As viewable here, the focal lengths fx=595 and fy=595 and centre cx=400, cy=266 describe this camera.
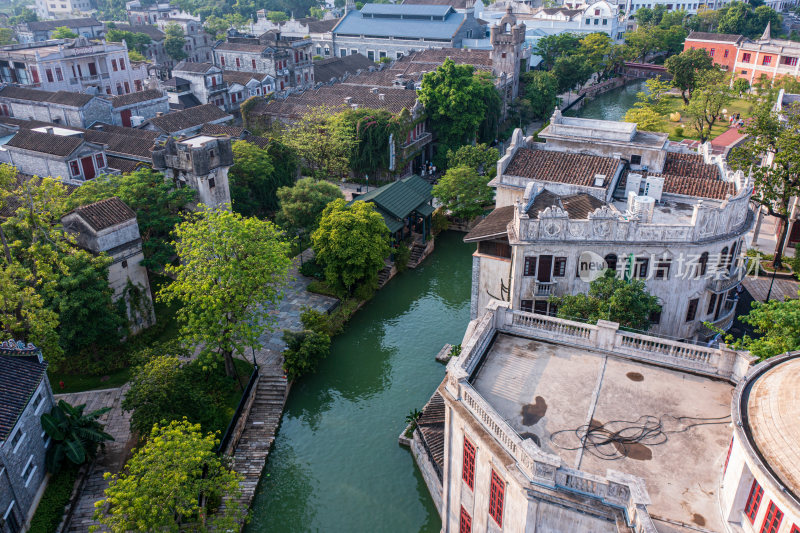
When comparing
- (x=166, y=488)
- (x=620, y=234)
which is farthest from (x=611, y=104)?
(x=166, y=488)

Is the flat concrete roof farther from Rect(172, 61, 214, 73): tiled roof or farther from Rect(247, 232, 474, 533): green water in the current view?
Rect(172, 61, 214, 73): tiled roof

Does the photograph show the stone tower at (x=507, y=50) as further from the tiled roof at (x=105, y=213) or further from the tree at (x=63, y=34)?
the tree at (x=63, y=34)

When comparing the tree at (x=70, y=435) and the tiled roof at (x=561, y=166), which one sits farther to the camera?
the tiled roof at (x=561, y=166)

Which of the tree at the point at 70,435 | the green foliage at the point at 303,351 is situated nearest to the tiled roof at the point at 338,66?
the green foliage at the point at 303,351

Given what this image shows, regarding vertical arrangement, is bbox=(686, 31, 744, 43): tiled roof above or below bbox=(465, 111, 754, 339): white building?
above

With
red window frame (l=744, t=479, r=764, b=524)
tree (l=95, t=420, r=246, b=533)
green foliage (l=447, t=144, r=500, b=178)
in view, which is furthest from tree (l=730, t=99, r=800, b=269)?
tree (l=95, t=420, r=246, b=533)
